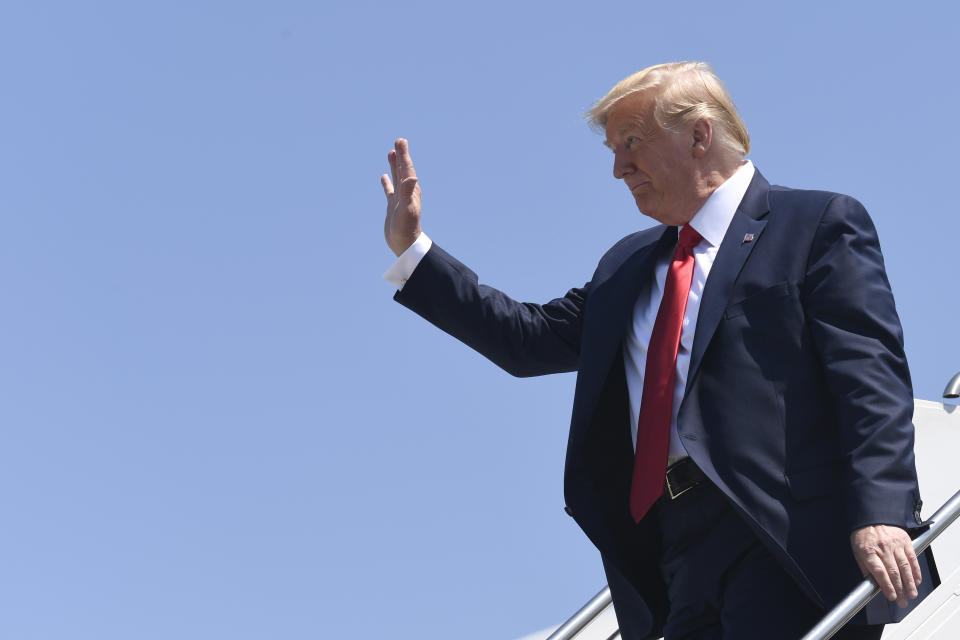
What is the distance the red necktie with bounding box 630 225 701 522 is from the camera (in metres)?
2.69

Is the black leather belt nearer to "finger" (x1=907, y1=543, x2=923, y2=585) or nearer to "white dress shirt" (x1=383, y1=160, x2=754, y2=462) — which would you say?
"white dress shirt" (x1=383, y1=160, x2=754, y2=462)

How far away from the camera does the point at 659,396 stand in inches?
108

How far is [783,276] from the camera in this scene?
2.69 m

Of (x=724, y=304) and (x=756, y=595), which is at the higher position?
(x=724, y=304)

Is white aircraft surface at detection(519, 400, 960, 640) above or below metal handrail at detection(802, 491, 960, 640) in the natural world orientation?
below

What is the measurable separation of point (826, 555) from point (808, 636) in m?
0.19

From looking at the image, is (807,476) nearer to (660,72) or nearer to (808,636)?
(808,636)

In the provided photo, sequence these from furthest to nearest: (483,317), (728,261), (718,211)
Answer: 1. (483,317)
2. (718,211)
3. (728,261)

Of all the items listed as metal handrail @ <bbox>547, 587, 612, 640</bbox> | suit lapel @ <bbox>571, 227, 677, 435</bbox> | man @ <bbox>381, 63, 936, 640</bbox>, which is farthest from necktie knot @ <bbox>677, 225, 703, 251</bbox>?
metal handrail @ <bbox>547, 587, 612, 640</bbox>

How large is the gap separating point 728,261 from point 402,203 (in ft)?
2.62

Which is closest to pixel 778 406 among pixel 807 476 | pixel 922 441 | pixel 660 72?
pixel 807 476

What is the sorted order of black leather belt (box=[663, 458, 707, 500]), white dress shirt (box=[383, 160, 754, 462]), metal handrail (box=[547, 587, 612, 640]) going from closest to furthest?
1. black leather belt (box=[663, 458, 707, 500])
2. white dress shirt (box=[383, 160, 754, 462])
3. metal handrail (box=[547, 587, 612, 640])

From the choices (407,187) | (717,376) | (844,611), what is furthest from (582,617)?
(407,187)

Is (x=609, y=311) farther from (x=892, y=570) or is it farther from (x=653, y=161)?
(x=892, y=570)
